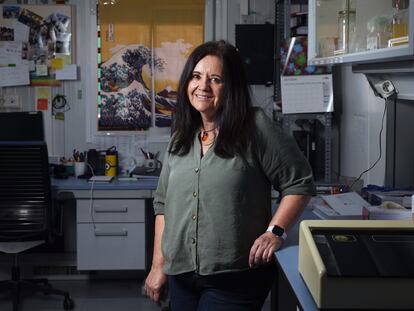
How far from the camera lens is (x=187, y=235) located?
1.88m

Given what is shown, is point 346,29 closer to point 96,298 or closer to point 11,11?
point 96,298

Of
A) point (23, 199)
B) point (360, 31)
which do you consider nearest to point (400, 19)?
point (360, 31)

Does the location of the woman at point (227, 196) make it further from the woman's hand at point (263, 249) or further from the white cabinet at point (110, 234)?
the white cabinet at point (110, 234)

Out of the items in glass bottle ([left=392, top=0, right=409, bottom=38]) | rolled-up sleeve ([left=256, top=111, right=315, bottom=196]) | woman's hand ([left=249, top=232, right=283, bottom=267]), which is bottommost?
woman's hand ([left=249, top=232, right=283, bottom=267])

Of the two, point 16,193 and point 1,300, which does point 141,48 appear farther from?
point 1,300

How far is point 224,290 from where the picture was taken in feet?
6.04

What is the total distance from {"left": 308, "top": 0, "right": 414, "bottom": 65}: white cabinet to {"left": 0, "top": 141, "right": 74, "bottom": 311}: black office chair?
166 centimetres

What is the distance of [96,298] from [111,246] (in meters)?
0.38

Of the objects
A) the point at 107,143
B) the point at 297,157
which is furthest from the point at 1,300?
the point at 297,157

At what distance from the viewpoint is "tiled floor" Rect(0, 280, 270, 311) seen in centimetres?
374

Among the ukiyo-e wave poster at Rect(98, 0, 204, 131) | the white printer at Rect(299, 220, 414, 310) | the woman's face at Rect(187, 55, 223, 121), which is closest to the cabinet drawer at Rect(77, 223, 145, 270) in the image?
the ukiyo-e wave poster at Rect(98, 0, 204, 131)

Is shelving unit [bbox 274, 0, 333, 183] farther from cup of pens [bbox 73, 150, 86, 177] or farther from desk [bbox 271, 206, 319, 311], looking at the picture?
cup of pens [bbox 73, 150, 86, 177]

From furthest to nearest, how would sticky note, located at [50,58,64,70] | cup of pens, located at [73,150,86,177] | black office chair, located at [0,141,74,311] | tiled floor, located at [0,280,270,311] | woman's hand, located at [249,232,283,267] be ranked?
sticky note, located at [50,58,64,70]
cup of pens, located at [73,150,86,177]
tiled floor, located at [0,280,270,311]
black office chair, located at [0,141,74,311]
woman's hand, located at [249,232,283,267]

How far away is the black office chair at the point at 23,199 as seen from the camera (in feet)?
11.5
